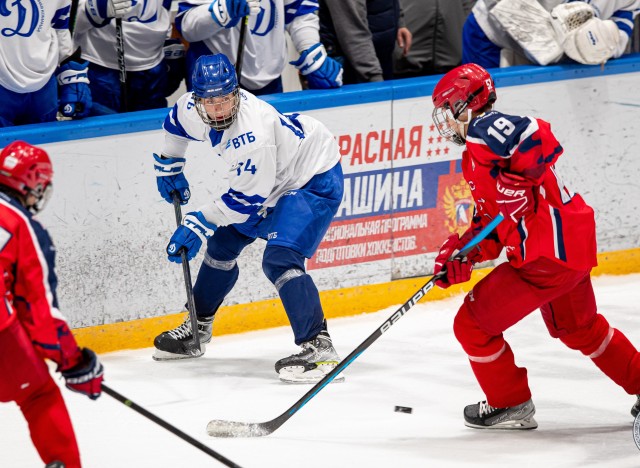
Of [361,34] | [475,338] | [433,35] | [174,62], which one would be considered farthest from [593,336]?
[433,35]

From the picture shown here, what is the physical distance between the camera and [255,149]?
4.11 meters

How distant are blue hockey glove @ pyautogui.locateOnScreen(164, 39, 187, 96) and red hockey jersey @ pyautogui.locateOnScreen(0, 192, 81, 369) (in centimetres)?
250

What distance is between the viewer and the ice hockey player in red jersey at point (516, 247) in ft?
11.5

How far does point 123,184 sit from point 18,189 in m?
1.72

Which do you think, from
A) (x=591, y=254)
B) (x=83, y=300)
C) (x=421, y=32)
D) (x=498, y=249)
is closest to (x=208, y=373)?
(x=83, y=300)

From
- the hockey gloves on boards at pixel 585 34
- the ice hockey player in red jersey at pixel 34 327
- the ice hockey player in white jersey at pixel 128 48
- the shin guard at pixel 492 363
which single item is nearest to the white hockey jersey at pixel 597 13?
the hockey gloves on boards at pixel 585 34

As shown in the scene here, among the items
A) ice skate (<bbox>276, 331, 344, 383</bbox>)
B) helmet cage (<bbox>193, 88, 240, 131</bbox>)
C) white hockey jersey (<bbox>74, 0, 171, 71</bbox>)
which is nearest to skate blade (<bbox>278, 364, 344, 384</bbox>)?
ice skate (<bbox>276, 331, 344, 383</bbox>)

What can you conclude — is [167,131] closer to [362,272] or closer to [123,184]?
[123,184]

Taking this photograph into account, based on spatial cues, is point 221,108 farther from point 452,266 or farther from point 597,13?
point 597,13

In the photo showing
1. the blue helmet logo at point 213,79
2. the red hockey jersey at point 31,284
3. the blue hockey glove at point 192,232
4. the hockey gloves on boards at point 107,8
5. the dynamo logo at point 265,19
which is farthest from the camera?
the dynamo logo at point 265,19

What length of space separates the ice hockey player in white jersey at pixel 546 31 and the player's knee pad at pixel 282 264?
173 centimetres

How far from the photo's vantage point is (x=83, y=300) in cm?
466

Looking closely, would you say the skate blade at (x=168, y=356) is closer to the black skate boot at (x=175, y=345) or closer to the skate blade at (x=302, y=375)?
the black skate boot at (x=175, y=345)

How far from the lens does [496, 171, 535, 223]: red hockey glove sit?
3.49 metres
